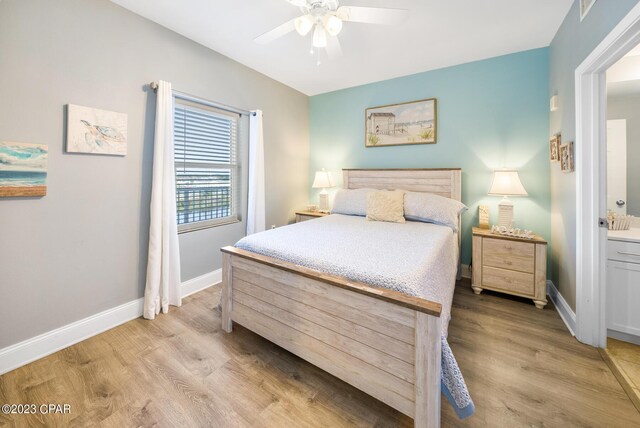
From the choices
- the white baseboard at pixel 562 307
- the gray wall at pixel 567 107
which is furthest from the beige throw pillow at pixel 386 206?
the white baseboard at pixel 562 307

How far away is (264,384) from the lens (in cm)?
152

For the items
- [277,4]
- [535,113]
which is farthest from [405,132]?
[277,4]

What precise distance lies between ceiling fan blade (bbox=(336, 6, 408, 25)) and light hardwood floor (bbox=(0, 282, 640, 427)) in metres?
2.29

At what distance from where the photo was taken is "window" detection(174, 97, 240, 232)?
8.69ft

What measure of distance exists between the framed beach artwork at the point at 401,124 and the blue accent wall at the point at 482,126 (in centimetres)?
8

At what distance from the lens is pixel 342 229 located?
244 centimetres

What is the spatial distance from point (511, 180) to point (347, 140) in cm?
215

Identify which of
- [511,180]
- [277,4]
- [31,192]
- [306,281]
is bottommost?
[306,281]

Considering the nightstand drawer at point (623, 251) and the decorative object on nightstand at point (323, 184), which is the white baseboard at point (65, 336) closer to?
the decorative object on nightstand at point (323, 184)

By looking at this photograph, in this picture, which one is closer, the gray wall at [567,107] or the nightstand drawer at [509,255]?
the gray wall at [567,107]

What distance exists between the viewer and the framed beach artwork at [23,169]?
5.14ft

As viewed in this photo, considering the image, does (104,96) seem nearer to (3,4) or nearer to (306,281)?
(3,4)

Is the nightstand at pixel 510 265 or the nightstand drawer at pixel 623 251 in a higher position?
the nightstand drawer at pixel 623 251

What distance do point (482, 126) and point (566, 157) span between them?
3.61ft
